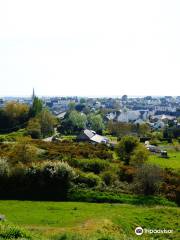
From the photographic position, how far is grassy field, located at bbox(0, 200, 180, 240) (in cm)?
2073

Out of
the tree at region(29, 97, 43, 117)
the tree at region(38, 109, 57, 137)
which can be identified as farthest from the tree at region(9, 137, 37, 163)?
the tree at region(29, 97, 43, 117)

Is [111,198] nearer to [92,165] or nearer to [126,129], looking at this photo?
[92,165]

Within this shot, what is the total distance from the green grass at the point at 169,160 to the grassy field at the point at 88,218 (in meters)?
30.5

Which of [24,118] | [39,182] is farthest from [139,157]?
[24,118]

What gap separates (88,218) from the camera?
24.3 m

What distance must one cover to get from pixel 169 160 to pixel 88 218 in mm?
42464

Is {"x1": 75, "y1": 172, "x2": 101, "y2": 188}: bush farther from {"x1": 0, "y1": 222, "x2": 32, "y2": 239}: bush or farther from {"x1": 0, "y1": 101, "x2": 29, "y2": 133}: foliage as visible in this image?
{"x1": 0, "y1": 101, "x2": 29, "y2": 133}: foliage

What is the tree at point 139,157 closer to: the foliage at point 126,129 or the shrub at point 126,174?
the shrub at point 126,174

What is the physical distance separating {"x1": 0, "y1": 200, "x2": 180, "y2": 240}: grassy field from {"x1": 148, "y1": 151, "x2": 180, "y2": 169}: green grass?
3052 centimetres

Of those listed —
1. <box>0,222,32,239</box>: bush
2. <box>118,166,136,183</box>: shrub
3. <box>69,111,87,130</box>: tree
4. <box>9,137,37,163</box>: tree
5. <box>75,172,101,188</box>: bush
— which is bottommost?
<box>69,111,87,130</box>: tree

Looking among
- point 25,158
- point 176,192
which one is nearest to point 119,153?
point 25,158

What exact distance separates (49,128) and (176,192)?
6178 cm

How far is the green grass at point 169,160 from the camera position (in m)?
59.0

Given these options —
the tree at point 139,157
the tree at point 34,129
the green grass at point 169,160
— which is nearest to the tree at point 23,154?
the tree at point 139,157
